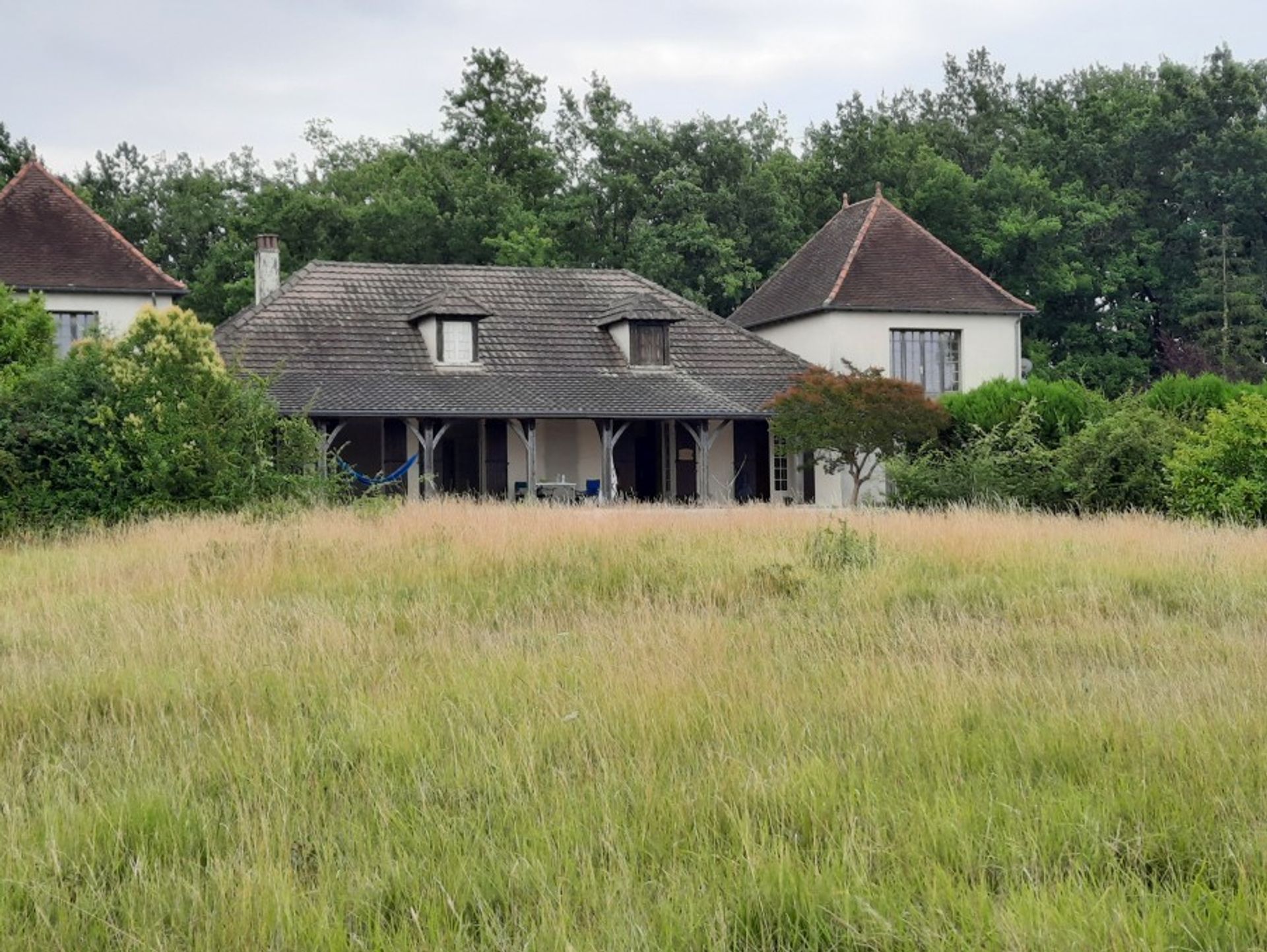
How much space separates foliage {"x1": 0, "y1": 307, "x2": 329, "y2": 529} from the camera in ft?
63.0

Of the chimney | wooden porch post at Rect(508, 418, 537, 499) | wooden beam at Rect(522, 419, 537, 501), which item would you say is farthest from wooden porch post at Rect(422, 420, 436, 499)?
the chimney

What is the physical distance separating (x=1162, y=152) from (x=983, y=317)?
930 inches

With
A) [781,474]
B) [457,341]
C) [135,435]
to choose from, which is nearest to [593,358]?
[457,341]

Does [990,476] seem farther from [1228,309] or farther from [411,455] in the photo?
[1228,309]

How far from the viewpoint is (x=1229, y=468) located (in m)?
19.1

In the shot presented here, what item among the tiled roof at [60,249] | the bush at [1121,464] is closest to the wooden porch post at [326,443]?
the tiled roof at [60,249]

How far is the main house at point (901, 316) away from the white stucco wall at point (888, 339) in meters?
0.02

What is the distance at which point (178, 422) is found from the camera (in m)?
19.9

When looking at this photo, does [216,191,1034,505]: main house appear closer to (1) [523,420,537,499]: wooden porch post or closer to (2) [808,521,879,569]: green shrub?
(1) [523,420,537,499]: wooden porch post

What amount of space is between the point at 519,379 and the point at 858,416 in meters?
7.92

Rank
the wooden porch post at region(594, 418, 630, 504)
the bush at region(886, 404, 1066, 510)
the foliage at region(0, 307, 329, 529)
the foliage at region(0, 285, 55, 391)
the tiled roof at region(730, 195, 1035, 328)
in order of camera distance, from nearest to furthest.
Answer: the foliage at region(0, 307, 329, 529) → the bush at region(886, 404, 1066, 510) → the foliage at region(0, 285, 55, 391) → the wooden porch post at region(594, 418, 630, 504) → the tiled roof at region(730, 195, 1035, 328)

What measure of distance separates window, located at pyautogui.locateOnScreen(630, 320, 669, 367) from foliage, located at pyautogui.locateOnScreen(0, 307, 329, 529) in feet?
42.3

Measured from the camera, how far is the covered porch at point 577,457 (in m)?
29.9

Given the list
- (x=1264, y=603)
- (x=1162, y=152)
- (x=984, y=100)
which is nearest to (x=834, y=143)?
(x=1162, y=152)
